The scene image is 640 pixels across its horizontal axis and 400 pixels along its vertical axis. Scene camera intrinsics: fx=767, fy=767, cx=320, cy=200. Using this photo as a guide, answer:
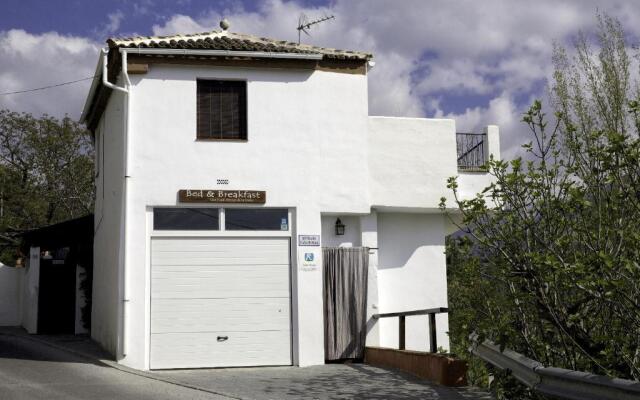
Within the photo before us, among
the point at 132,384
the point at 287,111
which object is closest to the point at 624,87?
the point at 287,111

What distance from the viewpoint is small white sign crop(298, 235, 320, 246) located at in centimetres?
1451

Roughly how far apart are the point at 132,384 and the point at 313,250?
4.40 m

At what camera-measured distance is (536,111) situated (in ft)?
29.3

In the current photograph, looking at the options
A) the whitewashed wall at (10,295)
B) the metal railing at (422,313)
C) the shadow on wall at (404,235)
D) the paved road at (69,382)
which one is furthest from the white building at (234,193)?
the whitewashed wall at (10,295)

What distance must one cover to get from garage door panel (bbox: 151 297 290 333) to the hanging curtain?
980mm

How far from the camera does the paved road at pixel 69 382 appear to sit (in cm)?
1062

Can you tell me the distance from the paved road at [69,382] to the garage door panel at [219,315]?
1339mm

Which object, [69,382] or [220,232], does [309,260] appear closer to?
[220,232]

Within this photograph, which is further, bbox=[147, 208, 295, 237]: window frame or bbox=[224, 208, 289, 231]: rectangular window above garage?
bbox=[224, 208, 289, 231]: rectangular window above garage

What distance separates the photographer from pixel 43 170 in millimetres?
37250

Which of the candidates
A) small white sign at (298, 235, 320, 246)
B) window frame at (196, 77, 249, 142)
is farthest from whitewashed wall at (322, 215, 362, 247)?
window frame at (196, 77, 249, 142)

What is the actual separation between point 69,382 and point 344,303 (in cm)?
555

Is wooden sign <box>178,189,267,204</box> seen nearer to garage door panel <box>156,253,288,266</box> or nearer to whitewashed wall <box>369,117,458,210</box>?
garage door panel <box>156,253,288,266</box>

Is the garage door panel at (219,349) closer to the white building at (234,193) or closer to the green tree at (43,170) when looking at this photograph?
the white building at (234,193)
